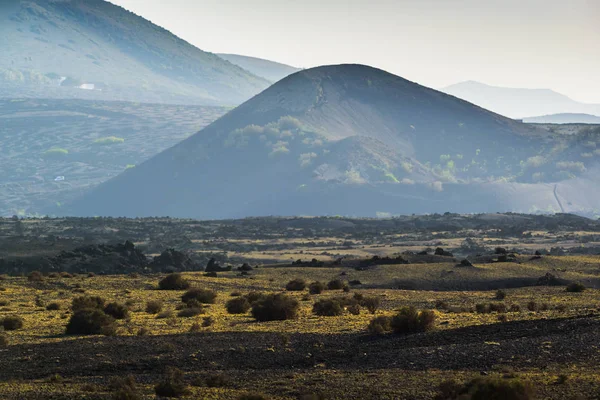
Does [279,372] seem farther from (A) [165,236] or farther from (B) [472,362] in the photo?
(A) [165,236]

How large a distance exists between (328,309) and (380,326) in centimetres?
693

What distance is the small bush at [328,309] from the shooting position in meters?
33.7

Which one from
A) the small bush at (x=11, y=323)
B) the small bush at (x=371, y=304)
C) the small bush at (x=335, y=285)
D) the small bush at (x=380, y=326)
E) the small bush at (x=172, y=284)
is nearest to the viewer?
the small bush at (x=380, y=326)

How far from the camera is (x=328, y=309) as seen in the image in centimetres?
3378

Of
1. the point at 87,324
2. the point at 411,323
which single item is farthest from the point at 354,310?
the point at 87,324

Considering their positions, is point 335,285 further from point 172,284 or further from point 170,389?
point 170,389

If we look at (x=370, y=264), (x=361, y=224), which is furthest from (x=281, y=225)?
(x=370, y=264)

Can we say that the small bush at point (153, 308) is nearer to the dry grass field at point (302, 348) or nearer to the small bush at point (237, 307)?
the dry grass field at point (302, 348)

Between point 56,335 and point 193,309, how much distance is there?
6254mm

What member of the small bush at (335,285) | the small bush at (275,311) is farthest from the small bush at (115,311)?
the small bush at (335,285)

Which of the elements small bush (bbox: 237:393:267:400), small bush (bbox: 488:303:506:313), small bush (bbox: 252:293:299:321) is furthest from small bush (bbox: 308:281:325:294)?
small bush (bbox: 237:393:267:400)

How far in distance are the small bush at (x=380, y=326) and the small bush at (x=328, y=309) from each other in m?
5.88

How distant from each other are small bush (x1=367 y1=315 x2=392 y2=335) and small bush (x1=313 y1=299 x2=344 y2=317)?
5877 millimetres

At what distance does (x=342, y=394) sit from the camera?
18922 millimetres
